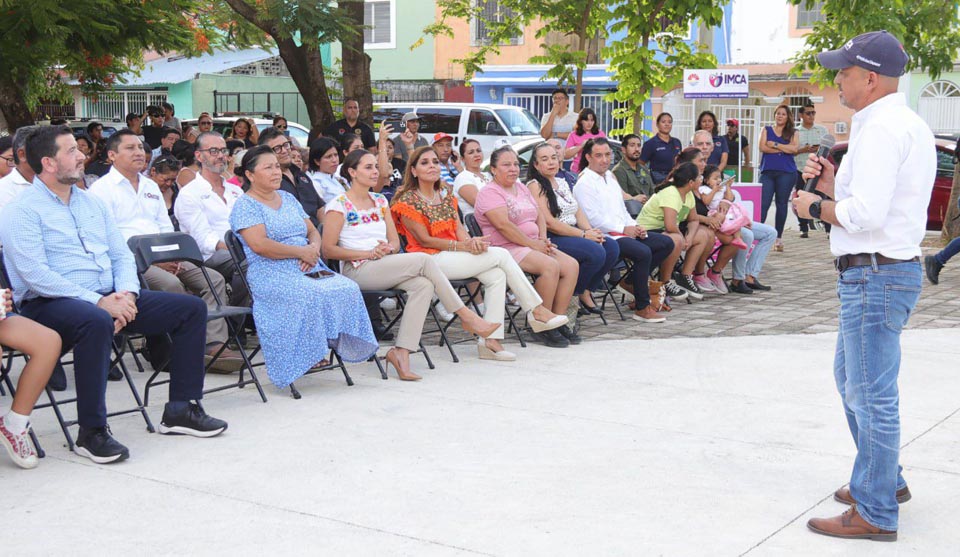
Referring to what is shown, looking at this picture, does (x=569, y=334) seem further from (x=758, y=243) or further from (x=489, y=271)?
(x=758, y=243)

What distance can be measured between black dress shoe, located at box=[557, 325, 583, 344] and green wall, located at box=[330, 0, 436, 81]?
30026 mm

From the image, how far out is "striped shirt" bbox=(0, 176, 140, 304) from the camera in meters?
5.55

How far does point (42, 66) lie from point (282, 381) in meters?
6.07

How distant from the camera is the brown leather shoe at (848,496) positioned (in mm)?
4738

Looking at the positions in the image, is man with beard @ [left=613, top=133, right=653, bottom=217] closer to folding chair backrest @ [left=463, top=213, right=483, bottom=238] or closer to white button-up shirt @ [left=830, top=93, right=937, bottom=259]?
folding chair backrest @ [left=463, top=213, right=483, bottom=238]

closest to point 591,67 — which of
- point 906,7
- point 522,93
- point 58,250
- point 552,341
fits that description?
point 522,93

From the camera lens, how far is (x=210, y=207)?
27.0 feet

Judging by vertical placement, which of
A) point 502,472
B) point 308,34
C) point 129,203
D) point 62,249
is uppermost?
point 308,34

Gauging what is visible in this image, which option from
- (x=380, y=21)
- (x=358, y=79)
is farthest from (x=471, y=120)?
(x=380, y=21)

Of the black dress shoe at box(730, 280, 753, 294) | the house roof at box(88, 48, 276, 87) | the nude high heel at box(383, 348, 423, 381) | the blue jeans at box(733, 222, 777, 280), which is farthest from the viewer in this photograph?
the house roof at box(88, 48, 276, 87)

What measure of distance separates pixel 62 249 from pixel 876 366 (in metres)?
3.82

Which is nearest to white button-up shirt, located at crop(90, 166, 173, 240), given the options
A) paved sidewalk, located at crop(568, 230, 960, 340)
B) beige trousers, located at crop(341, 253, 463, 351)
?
beige trousers, located at crop(341, 253, 463, 351)

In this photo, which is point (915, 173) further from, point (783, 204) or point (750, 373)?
point (783, 204)

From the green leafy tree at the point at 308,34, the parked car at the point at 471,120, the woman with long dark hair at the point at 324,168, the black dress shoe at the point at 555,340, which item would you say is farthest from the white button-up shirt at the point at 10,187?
the parked car at the point at 471,120
